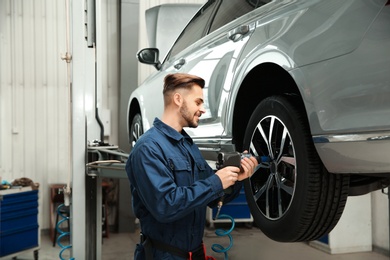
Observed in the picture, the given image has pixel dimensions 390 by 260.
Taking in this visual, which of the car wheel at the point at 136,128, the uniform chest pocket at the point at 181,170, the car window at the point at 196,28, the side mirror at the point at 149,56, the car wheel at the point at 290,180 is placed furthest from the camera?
the car wheel at the point at 136,128

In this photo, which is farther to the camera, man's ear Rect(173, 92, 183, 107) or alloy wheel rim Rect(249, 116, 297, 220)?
man's ear Rect(173, 92, 183, 107)

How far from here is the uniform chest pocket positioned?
5.75 feet

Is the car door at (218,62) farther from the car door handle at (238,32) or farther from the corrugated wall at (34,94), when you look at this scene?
the corrugated wall at (34,94)

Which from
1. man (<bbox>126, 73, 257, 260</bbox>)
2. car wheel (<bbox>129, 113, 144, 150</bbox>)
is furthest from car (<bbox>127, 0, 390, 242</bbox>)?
car wheel (<bbox>129, 113, 144, 150</bbox>)

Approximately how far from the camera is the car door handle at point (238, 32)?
1948 millimetres

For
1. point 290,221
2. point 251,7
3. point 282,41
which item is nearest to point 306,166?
point 290,221

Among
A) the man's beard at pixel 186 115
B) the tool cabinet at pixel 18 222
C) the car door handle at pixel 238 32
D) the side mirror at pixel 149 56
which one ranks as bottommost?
the tool cabinet at pixel 18 222

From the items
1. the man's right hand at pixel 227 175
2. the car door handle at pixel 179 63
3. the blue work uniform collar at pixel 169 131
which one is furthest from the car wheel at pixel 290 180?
the car door handle at pixel 179 63

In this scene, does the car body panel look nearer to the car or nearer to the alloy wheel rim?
the car

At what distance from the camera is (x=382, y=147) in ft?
4.25

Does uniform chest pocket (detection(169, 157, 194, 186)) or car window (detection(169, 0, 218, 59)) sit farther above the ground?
car window (detection(169, 0, 218, 59))

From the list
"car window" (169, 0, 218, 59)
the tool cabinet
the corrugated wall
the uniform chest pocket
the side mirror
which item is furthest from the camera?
the corrugated wall

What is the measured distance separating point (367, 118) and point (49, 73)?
5.93 metres

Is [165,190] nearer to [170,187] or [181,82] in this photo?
[170,187]
